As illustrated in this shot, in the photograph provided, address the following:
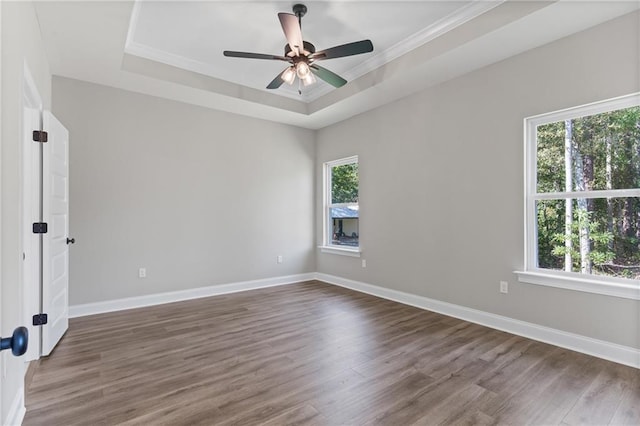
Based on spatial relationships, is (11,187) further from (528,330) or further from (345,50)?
(528,330)

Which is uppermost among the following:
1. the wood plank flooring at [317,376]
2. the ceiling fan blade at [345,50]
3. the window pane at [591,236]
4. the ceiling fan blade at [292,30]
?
the ceiling fan blade at [292,30]

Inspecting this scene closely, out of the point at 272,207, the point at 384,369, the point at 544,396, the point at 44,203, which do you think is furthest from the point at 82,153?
the point at 544,396

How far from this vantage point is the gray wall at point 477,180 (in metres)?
2.69

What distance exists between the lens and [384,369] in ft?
8.06

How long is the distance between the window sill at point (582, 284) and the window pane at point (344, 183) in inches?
108

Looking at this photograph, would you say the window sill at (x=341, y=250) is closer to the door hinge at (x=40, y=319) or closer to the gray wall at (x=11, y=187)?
Result: the door hinge at (x=40, y=319)

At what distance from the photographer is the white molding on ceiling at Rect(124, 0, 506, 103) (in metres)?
2.88

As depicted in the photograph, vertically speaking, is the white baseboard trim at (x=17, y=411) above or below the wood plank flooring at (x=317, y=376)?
above

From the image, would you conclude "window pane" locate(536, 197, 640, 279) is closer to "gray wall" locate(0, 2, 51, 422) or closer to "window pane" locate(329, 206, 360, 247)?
"window pane" locate(329, 206, 360, 247)

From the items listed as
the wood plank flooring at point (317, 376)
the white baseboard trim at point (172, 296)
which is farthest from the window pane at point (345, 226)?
the wood plank flooring at point (317, 376)

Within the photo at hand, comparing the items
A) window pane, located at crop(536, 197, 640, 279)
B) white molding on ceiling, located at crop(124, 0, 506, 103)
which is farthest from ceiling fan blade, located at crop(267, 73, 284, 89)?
window pane, located at crop(536, 197, 640, 279)

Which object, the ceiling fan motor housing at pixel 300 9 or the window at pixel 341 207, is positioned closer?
the ceiling fan motor housing at pixel 300 9

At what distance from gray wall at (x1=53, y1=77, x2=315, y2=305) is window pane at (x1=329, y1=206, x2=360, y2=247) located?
1.74ft

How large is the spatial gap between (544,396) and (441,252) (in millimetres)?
1942
